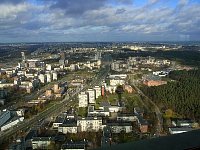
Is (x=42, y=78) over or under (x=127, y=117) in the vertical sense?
under

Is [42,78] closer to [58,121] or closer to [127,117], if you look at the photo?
[58,121]

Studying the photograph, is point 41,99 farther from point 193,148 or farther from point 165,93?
point 193,148

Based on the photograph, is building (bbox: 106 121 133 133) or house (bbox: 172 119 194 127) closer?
building (bbox: 106 121 133 133)

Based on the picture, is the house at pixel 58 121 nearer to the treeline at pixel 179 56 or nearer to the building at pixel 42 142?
the building at pixel 42 142

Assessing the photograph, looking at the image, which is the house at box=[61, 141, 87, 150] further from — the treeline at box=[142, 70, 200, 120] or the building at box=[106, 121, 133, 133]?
the treeline at box=[142, 70, 200, 120]

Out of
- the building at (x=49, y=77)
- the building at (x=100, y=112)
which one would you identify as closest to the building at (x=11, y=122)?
the building at (x=100, y=112)

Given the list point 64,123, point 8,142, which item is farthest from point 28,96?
point 8,142

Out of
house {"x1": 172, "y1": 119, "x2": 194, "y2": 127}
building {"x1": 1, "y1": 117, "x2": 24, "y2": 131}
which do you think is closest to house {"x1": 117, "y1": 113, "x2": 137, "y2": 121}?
house {"x1": 172, "y1": 119, "x2": 194, "y2": 127}

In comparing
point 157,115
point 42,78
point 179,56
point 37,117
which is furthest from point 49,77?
point 179,56
